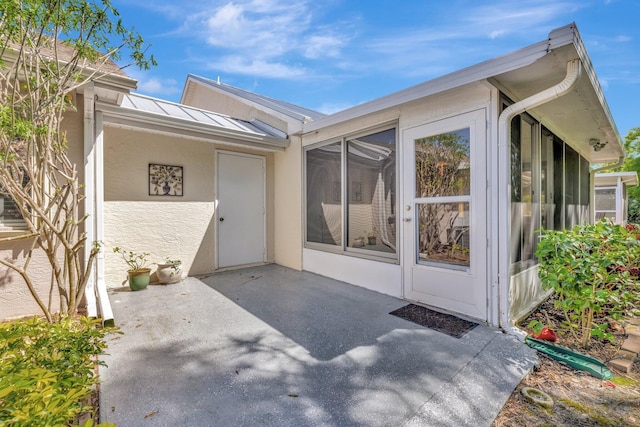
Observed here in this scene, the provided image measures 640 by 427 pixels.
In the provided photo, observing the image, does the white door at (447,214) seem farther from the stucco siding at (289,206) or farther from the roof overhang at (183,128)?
the roof overhang at (183,128)

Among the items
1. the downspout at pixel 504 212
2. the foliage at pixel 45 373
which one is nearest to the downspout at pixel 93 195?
the foliage at pixel 45 373

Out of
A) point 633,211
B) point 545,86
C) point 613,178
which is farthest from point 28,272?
point 633,211

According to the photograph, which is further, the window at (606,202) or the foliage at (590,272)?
the window at (606,202)

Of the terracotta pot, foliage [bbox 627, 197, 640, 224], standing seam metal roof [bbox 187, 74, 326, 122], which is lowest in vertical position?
the terracotta pot

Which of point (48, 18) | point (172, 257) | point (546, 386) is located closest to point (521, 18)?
point (546, 386)

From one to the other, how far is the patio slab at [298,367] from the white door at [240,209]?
1.98 m

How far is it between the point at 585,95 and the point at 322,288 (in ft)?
13.2

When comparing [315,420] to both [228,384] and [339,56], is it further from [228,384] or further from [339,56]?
[339,56]

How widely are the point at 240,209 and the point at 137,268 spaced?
2.00m

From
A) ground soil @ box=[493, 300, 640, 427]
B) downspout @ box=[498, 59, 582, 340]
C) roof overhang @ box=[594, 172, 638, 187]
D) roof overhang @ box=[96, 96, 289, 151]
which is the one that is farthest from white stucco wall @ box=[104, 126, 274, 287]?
roof overhang @ box=[594, 172, 638, 187]

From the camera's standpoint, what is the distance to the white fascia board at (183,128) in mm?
3898

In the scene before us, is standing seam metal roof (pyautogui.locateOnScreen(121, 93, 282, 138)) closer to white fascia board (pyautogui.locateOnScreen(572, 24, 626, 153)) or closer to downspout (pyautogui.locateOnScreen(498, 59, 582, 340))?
downspout (pyautogui.locateOnScreen(498, 59, 582, 340))

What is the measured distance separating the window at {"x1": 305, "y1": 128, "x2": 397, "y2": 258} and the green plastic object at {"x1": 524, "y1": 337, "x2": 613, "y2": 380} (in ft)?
5.90

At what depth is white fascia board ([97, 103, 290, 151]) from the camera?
3.90m
